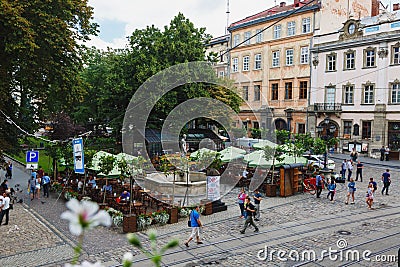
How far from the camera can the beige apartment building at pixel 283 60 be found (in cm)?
4656

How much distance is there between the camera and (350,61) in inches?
1673

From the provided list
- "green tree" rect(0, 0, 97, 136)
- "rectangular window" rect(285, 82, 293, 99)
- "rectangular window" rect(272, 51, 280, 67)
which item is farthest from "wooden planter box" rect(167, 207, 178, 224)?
"rectangular window" rect(272, 51, 280, 67)

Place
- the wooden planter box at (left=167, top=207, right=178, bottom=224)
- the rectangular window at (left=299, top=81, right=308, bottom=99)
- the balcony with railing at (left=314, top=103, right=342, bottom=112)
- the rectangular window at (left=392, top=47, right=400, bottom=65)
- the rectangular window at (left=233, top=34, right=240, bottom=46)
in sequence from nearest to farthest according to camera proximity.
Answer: the wooden planter box at (left=167, top=207, right=178, bottom=224) < the rectangular window at (left=392, top=47, right=400, bottom=65) < the balcony with railing at (left=314, top=103, right=342, bottom=112) < the rectangular window at (left=299, top=81, right=308, bottom=99) < the rectangular window at (left=233, top=34, right=240, bottom=46)

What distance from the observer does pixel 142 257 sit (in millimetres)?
11859

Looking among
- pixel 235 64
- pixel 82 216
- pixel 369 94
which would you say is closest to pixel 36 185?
pixel 82 216

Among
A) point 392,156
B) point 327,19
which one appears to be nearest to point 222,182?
point 392,156

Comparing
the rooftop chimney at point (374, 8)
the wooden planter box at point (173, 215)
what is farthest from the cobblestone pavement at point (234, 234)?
the rooftop chimney at point (374, 8)

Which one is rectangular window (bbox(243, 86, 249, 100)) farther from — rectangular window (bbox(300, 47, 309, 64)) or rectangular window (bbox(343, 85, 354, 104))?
rectangular window (bbox(343, 85, 354, 104))

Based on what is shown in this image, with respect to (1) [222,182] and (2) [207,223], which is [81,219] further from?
(1) [222,182]

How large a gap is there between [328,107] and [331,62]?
5155 mm

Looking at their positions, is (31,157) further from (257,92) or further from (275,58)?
(275,58)

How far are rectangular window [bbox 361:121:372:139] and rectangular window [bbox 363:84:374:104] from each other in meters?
2.19

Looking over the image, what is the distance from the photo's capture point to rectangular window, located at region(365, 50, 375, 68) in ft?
132

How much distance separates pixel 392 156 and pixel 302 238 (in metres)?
27.8
